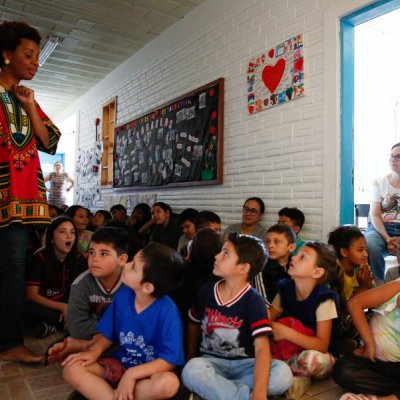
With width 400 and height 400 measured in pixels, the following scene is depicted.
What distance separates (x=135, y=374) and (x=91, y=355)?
0.79 ft

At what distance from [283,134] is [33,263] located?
2111mm

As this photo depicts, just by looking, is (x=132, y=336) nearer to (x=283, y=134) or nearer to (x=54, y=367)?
(x=54, y=367)

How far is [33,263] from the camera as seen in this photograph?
96.0 inches

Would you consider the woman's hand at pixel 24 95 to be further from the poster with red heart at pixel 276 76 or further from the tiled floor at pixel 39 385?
the poster with red heart at pixel 276 76

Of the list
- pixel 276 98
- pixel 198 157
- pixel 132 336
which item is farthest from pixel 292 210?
pixel 132 336

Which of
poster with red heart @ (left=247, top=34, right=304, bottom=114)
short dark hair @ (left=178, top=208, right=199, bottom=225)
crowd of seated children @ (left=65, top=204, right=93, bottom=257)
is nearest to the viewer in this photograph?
poster with red heart @ (left=247, top=34, right=304, bottom=114)

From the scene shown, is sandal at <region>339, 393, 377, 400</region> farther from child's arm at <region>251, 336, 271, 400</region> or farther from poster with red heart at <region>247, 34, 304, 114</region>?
poster with red heart at <region>247, 34, 304, 114</region>

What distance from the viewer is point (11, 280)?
185 cm

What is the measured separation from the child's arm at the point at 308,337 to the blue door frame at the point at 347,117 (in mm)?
1190

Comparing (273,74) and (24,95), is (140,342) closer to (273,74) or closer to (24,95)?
(24,95)

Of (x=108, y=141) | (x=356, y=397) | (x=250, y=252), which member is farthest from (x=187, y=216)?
(x=108, y=141)

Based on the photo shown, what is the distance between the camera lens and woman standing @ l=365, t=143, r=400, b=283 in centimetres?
290

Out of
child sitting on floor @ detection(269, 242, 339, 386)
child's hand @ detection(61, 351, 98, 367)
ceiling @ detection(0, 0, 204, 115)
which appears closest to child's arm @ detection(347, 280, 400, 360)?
child sitting on floor @ detection(269, 242, 339, 386)

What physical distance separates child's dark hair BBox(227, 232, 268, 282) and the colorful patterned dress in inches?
38.4
